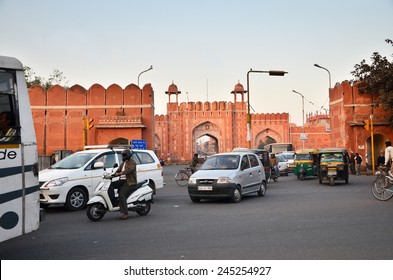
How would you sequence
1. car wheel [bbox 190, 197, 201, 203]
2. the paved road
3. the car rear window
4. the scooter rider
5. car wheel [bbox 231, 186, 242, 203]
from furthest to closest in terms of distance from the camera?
the car rear window < car wheel [bbox 190, 197, 201, 203] < car wheel [bbox 231, 186, 242, 203] < the scooter rider < the paved road

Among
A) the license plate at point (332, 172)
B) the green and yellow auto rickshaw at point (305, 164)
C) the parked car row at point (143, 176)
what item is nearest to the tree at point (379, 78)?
the green and yellow auto rickshaw at point (305, 164)

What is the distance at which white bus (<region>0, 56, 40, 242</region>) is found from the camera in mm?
5398

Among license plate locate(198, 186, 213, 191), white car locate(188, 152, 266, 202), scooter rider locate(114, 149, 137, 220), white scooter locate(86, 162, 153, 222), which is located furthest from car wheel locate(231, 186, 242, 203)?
scooter rider locate(114, 149, 137, 220)

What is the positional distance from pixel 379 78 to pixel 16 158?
27.4 metres

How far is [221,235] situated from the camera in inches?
288

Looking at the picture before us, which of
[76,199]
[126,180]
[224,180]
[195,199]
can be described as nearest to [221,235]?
[126,180]

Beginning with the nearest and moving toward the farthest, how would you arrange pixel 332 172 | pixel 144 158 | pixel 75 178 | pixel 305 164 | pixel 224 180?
pixel 75 178 → pixel 224 180 → pixel 144 158 → pixel 332 172 → pixel 305 164

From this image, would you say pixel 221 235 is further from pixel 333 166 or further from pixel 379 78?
pixel 379 78

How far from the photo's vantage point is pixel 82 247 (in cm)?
655

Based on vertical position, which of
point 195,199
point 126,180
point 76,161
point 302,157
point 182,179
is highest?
point 76,161

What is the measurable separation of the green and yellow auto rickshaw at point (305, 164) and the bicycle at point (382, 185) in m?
11.4

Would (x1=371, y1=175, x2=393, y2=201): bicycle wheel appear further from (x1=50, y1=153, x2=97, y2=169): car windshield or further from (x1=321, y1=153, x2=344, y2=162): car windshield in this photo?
(x1=50, y1=153, x2=97, y2=169): car windshield

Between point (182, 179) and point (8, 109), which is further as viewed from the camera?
point (182, 179)

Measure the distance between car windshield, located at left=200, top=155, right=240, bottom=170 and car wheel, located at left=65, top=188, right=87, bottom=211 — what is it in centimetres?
368
